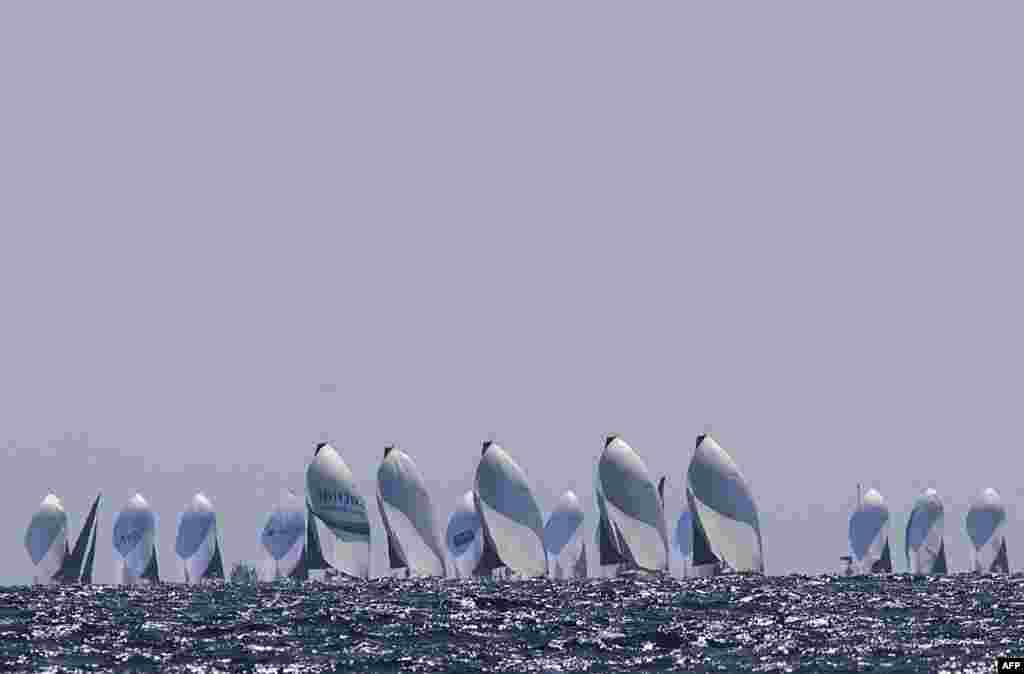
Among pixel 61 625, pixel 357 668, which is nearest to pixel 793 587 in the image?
pixel 61 625

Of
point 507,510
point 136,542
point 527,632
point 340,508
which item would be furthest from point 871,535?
point 527,632

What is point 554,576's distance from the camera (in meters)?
146

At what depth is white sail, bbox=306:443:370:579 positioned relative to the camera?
122m

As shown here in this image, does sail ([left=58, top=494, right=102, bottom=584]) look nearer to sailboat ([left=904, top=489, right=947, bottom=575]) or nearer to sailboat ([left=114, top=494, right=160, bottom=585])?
sailboat ([left=114, top=494, right=160, bottom=585])

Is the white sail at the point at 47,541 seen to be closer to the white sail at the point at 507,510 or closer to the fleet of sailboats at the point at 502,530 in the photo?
the fleet of sailboats at the point at 502,530

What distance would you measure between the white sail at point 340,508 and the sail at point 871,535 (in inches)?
1574

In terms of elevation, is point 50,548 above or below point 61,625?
above

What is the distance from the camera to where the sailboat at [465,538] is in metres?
131

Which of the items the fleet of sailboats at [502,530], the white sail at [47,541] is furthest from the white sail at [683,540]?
the white sail at [47,541]

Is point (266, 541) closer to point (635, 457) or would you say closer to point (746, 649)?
point (635, 457)

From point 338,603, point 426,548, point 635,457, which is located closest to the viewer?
point 338,603

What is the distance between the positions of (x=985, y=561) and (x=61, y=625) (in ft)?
310

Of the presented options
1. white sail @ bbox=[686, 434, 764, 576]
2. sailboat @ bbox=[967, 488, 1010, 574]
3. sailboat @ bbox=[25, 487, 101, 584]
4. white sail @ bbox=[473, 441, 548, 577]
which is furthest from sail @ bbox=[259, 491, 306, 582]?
sailboat @ bbox=[967, 488, 1010, 574]

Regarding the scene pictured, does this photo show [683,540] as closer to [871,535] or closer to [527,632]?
[871,535]
